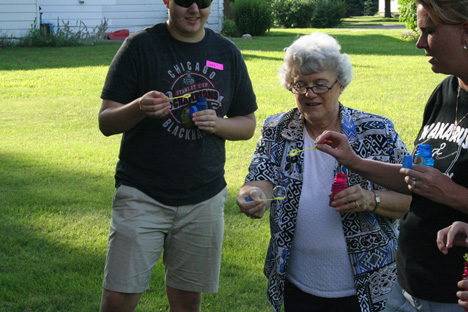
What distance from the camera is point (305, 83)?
318 cm

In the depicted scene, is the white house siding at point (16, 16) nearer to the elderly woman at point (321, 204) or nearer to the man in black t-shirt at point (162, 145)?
the man in black t-shirt at point (162, 145)

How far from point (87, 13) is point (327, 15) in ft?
61.2

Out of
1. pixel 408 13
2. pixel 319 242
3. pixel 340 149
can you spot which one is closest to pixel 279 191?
pixel 319 242

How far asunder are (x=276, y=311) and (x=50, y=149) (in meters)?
6.19

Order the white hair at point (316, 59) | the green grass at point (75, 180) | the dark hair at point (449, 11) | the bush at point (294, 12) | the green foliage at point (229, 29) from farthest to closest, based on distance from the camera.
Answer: the bush at point (294, 12) < the green foliage at point (229, 29) < the green grass at point (75, 180) < the white hair at point (316, 59) < the dark hair at point (449, 11)

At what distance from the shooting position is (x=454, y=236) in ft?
7.08

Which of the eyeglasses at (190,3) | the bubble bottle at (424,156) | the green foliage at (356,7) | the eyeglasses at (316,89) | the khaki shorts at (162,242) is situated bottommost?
the khaki shorts at (162,242)

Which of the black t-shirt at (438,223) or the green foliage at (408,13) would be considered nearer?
the black t-shirt at (438,223)

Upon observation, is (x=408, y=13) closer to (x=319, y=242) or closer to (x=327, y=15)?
(x=327, y=15)

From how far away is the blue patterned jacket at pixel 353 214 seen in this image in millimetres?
3053

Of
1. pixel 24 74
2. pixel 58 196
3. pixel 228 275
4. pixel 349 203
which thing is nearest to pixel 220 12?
pixel 24 74

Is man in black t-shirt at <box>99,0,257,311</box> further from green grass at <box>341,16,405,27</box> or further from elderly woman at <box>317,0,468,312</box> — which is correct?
green grass at <box>341,16,405,27</box>

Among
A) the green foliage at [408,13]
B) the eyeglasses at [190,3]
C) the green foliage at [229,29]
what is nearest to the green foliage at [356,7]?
the green foliage at [229,29]

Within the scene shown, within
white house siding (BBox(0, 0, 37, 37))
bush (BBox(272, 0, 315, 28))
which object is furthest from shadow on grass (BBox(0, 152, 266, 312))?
bush (BBox(272, 0, 315, 28))
